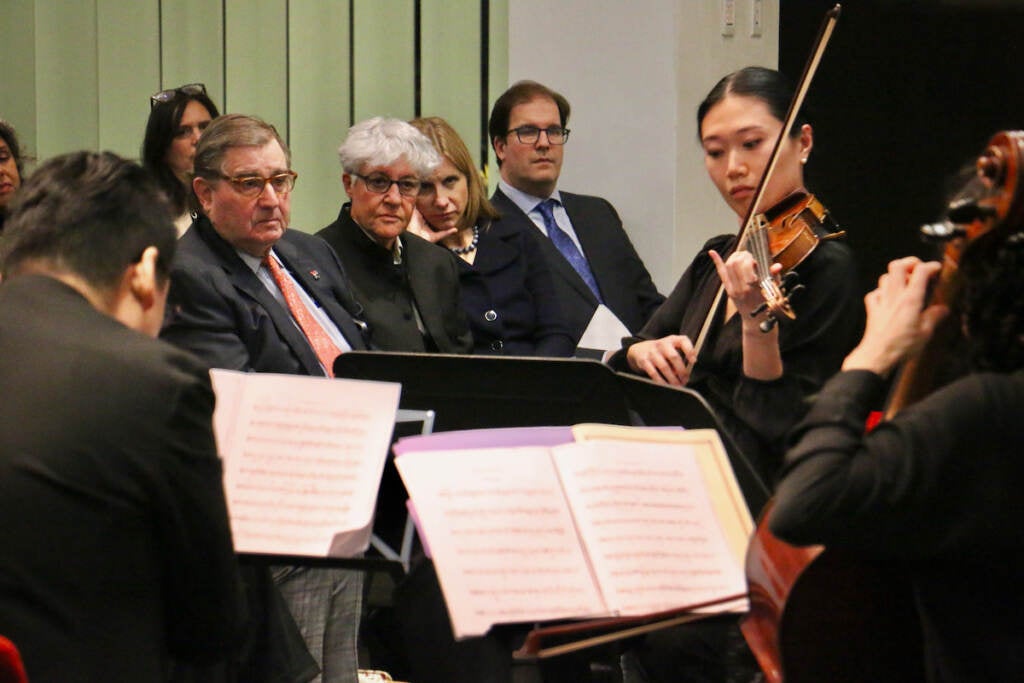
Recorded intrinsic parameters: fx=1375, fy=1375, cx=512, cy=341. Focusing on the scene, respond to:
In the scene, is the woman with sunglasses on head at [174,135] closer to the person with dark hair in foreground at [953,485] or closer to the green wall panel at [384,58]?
the green wall panel at [384,58]

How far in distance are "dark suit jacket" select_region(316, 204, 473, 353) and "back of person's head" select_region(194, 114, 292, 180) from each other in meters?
0.41

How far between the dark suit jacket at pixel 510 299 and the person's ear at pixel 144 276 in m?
1.91

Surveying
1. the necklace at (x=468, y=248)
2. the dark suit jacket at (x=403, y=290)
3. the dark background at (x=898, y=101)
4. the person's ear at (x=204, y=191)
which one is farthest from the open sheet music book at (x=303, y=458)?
the dark background at (x=898, y=101)

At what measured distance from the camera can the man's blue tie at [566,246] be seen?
13.0ft

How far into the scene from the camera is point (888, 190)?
4.67 meters

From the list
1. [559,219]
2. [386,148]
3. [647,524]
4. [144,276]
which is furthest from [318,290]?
[647,524]

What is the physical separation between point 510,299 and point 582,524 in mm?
1965

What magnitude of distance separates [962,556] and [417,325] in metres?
2.03

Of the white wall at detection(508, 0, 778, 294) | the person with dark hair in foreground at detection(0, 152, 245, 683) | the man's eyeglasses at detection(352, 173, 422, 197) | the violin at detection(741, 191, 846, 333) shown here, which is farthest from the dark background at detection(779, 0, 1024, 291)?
the person with dark hair in foreground at detection(0, 152, 245, 683)

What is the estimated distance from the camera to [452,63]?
4.60 m

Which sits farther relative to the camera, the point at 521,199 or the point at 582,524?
the point at 521,199

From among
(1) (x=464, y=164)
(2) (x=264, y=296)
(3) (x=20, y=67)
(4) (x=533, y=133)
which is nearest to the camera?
(2) (x=264, y=296)

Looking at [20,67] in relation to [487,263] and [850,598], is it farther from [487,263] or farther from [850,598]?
[850,598]

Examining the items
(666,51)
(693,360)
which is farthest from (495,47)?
(693,360)
